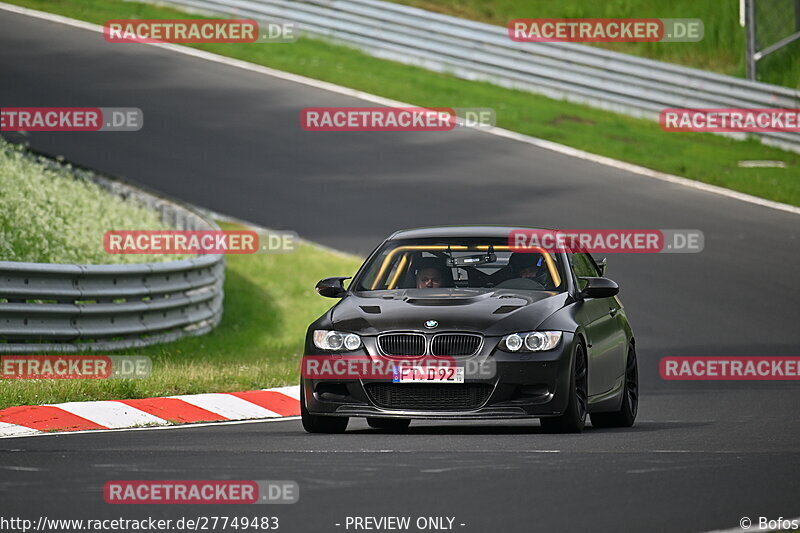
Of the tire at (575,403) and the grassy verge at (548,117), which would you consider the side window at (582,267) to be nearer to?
the tire at (575,403)

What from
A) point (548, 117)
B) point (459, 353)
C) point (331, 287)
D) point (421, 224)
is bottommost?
point (421, 224)

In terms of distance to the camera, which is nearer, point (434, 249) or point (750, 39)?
point (434, 249)

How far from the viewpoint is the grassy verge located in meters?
28.9

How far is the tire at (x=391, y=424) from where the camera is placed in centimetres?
1235

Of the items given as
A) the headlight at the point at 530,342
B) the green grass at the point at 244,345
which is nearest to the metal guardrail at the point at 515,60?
the green grass at the point at 244,345

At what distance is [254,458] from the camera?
384 inches

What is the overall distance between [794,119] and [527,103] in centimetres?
513

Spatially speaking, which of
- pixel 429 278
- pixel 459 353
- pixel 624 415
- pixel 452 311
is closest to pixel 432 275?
pixel 429 278

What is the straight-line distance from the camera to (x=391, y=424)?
12.8m

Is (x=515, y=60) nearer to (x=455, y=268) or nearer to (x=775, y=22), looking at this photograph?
(x=775, y=22)

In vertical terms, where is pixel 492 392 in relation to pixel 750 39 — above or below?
below

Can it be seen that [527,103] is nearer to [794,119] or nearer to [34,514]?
[794,119]

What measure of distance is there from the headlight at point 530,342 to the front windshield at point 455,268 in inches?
38.9

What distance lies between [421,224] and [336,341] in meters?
13.1
